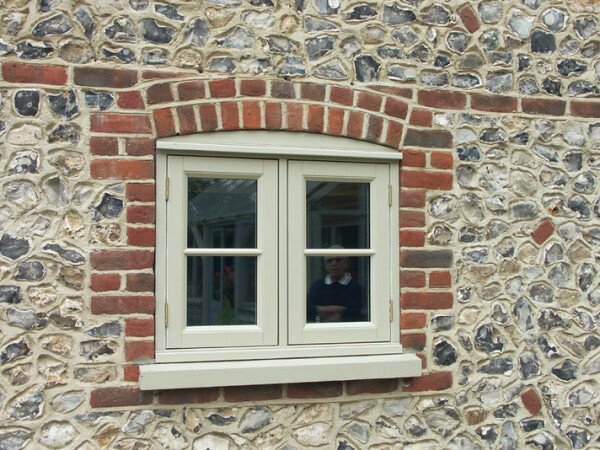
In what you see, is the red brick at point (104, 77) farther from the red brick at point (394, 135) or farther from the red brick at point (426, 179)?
the red brick at point (426, 179)

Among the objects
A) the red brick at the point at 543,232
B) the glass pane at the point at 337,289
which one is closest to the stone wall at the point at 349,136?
the red brick at the point at 543,232

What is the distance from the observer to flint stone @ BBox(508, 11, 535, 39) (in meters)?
3.97

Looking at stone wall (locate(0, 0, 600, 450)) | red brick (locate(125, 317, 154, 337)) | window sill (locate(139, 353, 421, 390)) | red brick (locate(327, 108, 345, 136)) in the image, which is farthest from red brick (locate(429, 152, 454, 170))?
red brick (locate(125, 317, 154, 337))

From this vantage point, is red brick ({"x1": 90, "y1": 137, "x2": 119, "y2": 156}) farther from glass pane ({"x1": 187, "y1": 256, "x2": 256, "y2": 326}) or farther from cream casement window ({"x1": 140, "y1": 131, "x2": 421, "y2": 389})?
glass pane ({"x1": 187, "y1": 256, "x2": 256, "y2": 326})

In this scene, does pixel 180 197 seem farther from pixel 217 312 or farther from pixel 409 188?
pixel 409 188

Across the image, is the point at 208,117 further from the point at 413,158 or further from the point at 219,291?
the point at 413,158

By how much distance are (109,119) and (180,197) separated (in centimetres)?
55

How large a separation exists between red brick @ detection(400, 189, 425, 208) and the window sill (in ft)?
2.81

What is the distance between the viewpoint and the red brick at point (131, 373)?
342cm

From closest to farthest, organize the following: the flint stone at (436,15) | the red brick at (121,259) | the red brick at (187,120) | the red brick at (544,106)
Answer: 1. the red brick at (121,259)
2. the red brick at (187,120)
3. the flint stone at (436,15)
4. the red brick at (544,106)

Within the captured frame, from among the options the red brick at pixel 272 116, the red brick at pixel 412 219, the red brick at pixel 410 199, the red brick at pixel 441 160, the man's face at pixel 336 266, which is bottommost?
the man's face at pixel 336 266

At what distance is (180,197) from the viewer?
11.7 ft

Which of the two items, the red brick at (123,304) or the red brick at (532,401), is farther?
the red brick at (532,401)

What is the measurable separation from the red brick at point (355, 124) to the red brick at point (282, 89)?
13.7 inches
